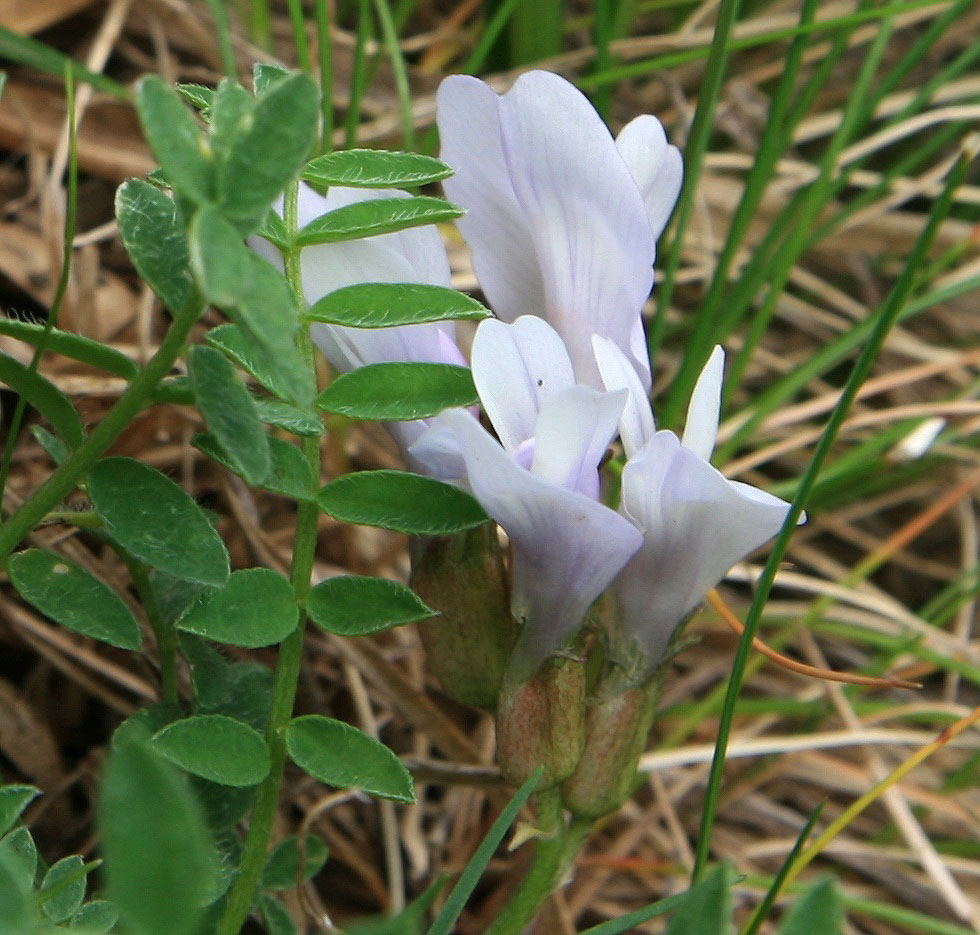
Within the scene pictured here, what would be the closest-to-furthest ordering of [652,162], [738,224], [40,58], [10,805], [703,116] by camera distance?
[10,805] < [652,162] < [703,116] < [738,224] < [40,58]

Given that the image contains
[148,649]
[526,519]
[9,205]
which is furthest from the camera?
[9,205]

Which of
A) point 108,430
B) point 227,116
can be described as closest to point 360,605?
point 108,430

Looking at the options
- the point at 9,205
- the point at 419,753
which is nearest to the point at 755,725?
the point at 419,753

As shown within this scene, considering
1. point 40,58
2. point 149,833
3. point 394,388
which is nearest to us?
point 149,833

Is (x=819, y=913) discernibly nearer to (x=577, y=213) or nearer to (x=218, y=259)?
(x=218, y=259)

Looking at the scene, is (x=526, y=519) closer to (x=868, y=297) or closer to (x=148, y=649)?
(x=148, y=649)

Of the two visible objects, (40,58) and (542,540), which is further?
(40,58)
